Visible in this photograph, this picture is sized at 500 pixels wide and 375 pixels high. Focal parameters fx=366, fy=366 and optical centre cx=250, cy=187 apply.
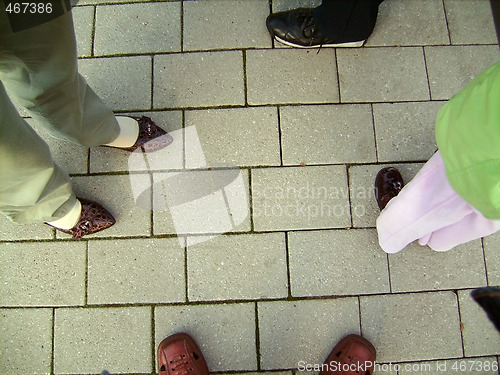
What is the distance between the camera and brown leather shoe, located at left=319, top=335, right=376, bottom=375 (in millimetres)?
1973

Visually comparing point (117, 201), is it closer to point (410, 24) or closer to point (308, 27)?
point (308, 27)

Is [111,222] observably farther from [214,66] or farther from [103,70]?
[214,66]

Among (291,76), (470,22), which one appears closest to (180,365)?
(291,76)

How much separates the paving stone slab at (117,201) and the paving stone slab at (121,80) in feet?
1.57

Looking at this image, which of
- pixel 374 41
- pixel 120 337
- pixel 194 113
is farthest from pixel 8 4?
pixel 374 41

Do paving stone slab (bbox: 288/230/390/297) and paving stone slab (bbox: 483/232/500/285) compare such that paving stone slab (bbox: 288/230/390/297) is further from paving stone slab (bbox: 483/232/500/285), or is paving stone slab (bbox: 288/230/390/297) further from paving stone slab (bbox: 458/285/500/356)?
paving stone slab (bbox: 483/232/500/285)

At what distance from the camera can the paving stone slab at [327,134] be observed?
7.36 feet

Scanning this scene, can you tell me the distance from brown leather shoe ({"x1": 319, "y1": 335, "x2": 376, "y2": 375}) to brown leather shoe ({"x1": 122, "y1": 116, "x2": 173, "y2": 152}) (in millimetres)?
1548

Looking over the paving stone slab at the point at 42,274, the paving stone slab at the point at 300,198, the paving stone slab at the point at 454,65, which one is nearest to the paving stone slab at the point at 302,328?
the paving stone slab at the point at 300,198

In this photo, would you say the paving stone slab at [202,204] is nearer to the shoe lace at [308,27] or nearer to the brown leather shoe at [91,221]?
the brown leather shoe at [91,221]

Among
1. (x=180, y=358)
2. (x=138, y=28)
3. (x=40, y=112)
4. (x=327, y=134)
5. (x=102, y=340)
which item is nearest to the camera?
(x=40, y=112)

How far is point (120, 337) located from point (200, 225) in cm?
77

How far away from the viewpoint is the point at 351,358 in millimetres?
1966

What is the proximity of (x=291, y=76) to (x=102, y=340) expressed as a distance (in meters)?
1.94
